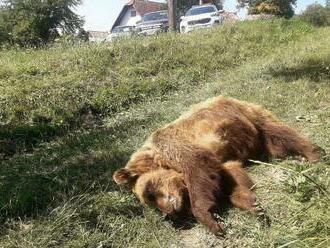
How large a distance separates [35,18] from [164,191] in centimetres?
1907

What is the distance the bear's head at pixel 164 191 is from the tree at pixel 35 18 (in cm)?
1699

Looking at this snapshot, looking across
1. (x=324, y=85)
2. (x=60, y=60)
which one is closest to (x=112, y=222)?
(x=324, y=85)

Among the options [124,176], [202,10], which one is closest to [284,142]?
[124,176]

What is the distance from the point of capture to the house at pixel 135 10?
60675mm

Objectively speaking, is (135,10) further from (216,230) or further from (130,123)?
(216,230)

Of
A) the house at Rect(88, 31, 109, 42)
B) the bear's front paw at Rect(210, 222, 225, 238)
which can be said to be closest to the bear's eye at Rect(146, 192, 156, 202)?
the bear's front paw at Rect(210, 222, 225, 238)

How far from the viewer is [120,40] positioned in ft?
42.0

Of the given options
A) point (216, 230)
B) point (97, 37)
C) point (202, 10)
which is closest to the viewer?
point (216, 230)

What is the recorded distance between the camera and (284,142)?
523 cm

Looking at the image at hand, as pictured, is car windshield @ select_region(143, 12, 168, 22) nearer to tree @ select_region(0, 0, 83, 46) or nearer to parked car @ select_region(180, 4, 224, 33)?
parked car @ select_region(180, 4, 224, 33)

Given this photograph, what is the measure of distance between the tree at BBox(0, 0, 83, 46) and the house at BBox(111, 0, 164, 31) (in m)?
32.3

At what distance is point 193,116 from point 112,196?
1133 millimetres

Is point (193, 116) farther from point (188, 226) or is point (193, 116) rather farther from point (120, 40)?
point (120, 40)

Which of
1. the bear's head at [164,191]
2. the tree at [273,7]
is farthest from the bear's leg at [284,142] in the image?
the tree at [273,7]
